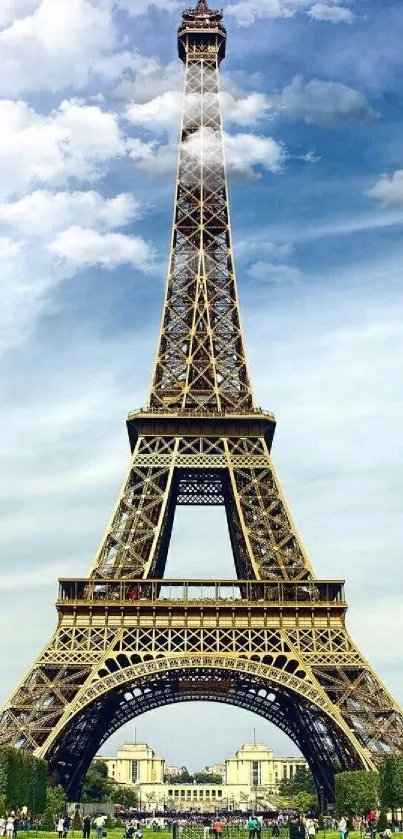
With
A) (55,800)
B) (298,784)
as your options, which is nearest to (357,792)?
(55,800)

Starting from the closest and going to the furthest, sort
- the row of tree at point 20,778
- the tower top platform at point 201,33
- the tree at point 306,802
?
the row of tree at point 20,778, the tower top platform at point 201,33, the tree at point 306,802

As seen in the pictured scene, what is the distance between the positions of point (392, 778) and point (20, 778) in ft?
59.7

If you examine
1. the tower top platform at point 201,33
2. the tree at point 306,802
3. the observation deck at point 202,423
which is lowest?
the tree at point 306,802

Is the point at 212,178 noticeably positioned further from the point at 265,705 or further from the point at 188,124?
A: the point at 265,705

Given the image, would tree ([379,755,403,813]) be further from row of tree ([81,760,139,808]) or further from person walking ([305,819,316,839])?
row of tree ([81,760,139,808])

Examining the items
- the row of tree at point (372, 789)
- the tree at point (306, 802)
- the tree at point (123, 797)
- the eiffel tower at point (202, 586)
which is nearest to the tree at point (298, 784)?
the tree at point (123, 797)

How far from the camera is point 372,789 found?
56156mm

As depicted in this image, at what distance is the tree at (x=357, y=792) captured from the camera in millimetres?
55906

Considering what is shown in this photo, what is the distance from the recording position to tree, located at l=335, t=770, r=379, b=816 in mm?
55906

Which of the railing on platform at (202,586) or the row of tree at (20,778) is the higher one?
the railing on platform at (202,586)

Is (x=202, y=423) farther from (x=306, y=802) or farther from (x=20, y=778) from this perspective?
(x=306, y=802)

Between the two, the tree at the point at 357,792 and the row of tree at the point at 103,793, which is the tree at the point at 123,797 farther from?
the tree at the point at 357,792

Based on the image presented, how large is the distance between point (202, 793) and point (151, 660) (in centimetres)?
14369

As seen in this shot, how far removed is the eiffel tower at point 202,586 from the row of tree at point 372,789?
1.31m
